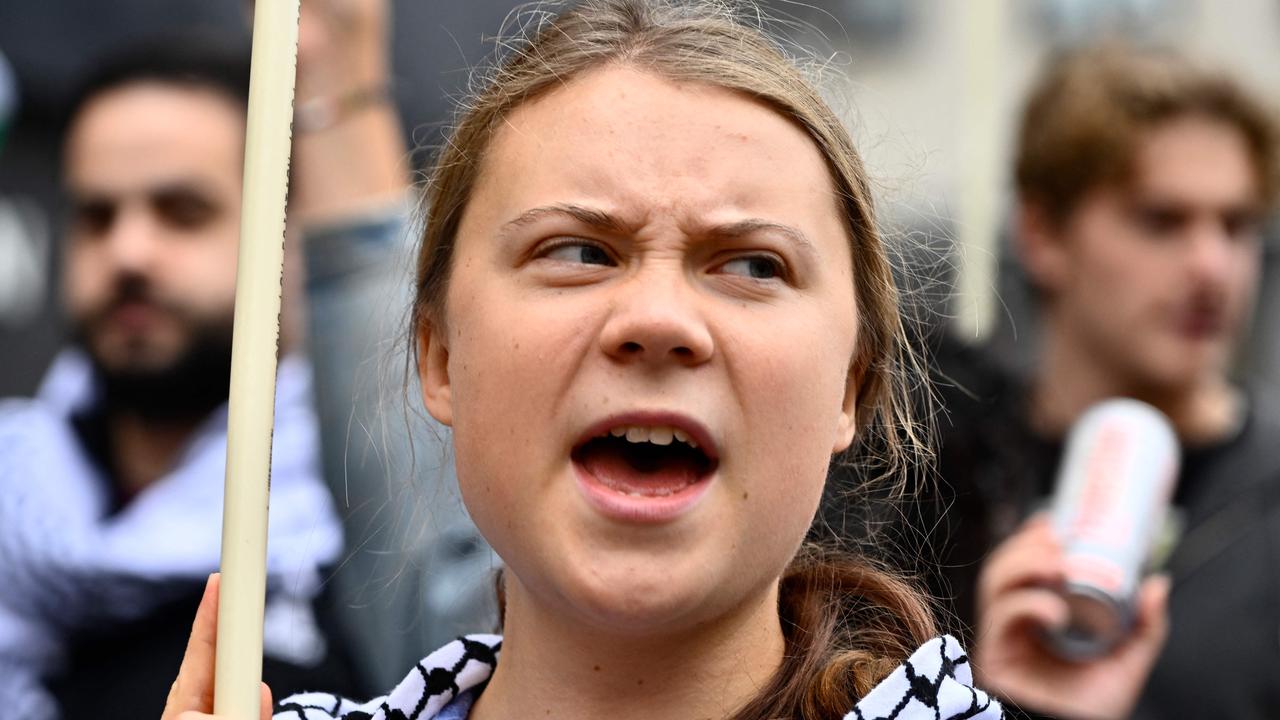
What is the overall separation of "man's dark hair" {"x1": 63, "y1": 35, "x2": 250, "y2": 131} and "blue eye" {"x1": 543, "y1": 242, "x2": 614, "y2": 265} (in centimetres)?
194

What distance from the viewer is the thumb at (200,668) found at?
124 centimetres

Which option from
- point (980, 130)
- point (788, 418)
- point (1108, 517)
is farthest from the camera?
point (980, 130)

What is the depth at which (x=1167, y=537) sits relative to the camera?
116 inches

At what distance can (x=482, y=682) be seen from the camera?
151 cm

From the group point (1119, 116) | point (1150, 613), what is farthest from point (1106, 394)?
point (1150, 613)

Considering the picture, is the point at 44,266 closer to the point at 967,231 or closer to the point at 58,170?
the point at 58,170

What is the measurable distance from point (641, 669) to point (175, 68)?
213 centimetres

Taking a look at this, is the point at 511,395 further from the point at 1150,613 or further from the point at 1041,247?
the point at 1041,247

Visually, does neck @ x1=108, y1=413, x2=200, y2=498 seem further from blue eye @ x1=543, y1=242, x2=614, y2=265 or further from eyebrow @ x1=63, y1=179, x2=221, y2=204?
blue eye @ x1=543, y1=242, x2=614, y2=265

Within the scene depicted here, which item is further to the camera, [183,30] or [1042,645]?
[183,30]

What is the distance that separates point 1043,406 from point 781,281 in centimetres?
215

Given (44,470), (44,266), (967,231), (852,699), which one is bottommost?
(852,699)

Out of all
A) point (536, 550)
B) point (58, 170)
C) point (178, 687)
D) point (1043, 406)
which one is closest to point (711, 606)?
point (536, 550)

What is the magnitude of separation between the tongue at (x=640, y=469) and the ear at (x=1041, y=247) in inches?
90.1
